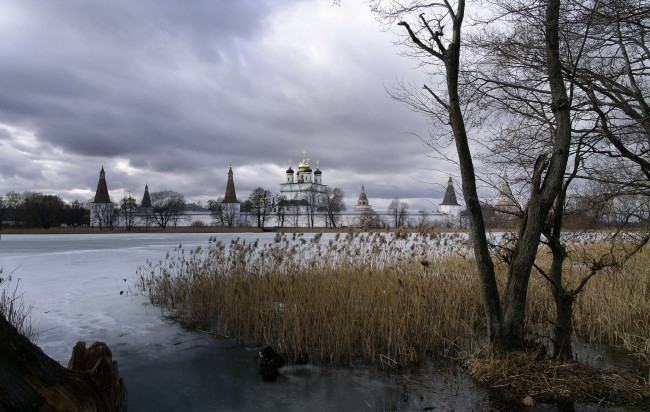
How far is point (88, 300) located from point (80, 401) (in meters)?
6.77

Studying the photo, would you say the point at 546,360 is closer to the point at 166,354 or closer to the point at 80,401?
the point at 80,401

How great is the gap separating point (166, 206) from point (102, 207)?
1360 centimetres

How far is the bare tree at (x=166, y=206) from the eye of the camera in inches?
2689

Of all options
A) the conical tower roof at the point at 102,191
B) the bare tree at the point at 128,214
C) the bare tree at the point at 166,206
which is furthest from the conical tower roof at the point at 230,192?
the conical tower roof at the point at 102,191

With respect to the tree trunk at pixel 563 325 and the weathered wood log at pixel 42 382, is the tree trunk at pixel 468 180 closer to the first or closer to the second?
the tree trunk at pixel 563 325

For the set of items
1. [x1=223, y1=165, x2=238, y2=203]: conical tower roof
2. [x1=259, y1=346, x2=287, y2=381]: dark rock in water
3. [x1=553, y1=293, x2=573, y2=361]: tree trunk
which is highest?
[x1=223, y1=165, x2=238, y2=203]: conical tower roof

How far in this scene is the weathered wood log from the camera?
7.04 feet

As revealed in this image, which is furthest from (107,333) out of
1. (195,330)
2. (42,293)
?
(42,293)

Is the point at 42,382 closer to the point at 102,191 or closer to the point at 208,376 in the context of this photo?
the point at 208,376

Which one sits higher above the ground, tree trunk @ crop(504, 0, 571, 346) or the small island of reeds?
tree trunk @ crop(504, 0, 571, 346)

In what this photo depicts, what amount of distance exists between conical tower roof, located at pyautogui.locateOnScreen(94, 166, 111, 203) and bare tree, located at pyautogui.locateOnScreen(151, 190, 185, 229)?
32.5 ft

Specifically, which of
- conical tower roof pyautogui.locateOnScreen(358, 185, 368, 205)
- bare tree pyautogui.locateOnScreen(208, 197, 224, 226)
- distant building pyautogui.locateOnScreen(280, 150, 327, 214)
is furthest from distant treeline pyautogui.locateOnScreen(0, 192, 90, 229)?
conical tower roof pyautogui.locateOnScreen(358, 185, 368, 205)

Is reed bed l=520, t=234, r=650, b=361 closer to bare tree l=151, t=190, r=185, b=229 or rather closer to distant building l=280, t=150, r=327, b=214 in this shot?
bare tree l=151, t=190, r=185, b=229

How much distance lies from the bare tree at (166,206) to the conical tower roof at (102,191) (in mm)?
9921
